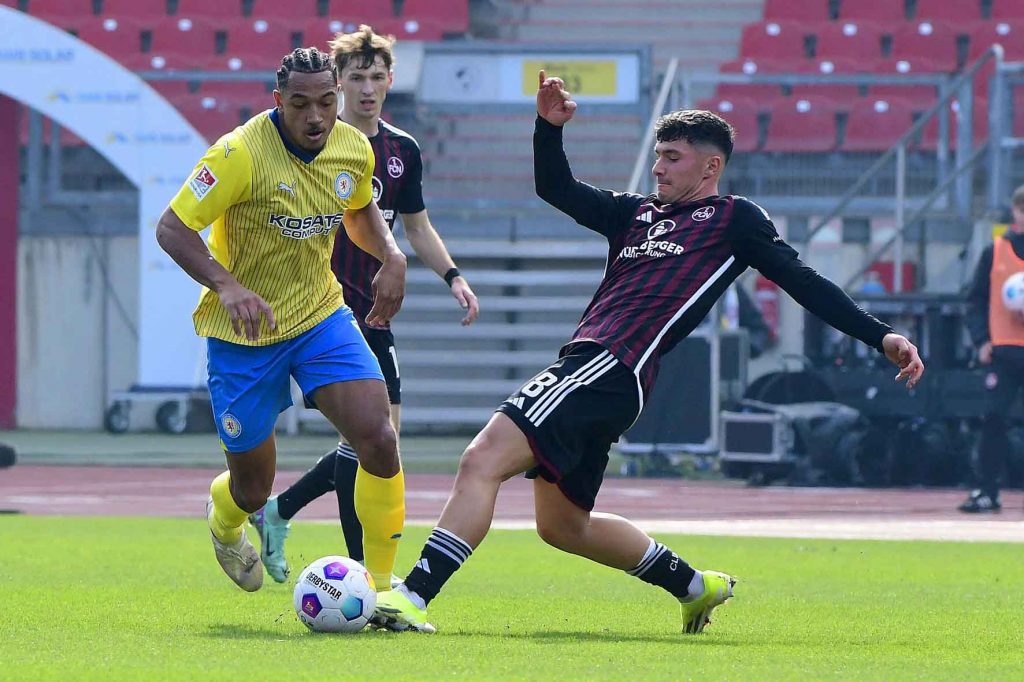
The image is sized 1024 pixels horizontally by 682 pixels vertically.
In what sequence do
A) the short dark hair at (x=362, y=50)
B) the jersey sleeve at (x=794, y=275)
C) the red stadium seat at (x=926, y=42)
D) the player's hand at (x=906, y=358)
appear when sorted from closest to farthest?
the player's hand at (x=906, y=358), the jersey sleeve at (x=794, y=275), the short dark hair at (x=362, y=50), the red stadium seat at (x=926, y=42)

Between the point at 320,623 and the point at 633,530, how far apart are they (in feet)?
3.82

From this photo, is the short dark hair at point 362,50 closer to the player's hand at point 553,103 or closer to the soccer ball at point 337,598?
the player's hand at point 553,103

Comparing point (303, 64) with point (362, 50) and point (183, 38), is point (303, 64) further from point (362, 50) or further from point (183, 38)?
point (183, 38)

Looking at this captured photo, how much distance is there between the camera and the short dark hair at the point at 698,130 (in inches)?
239

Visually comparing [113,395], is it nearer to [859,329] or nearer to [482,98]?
[482,98]

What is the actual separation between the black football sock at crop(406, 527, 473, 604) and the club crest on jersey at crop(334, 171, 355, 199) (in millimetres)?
1346

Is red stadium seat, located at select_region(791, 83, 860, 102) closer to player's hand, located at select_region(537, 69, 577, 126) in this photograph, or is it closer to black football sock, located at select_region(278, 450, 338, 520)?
black football sock, located at select_region(278, 450, 338, 520)

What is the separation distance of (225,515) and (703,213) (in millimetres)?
2224

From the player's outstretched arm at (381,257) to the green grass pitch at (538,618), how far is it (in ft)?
3.73

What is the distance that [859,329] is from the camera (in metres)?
5.82

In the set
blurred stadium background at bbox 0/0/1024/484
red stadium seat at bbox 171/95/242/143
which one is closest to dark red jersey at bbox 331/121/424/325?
blurred stadium background at bbox 0/0/1024/484

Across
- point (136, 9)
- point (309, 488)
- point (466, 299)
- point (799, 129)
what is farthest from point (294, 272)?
point (136, 9)

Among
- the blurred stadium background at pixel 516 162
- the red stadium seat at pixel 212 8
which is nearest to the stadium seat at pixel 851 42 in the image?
the blurred stadium background at pixel 516 162

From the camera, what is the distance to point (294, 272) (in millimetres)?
6289
